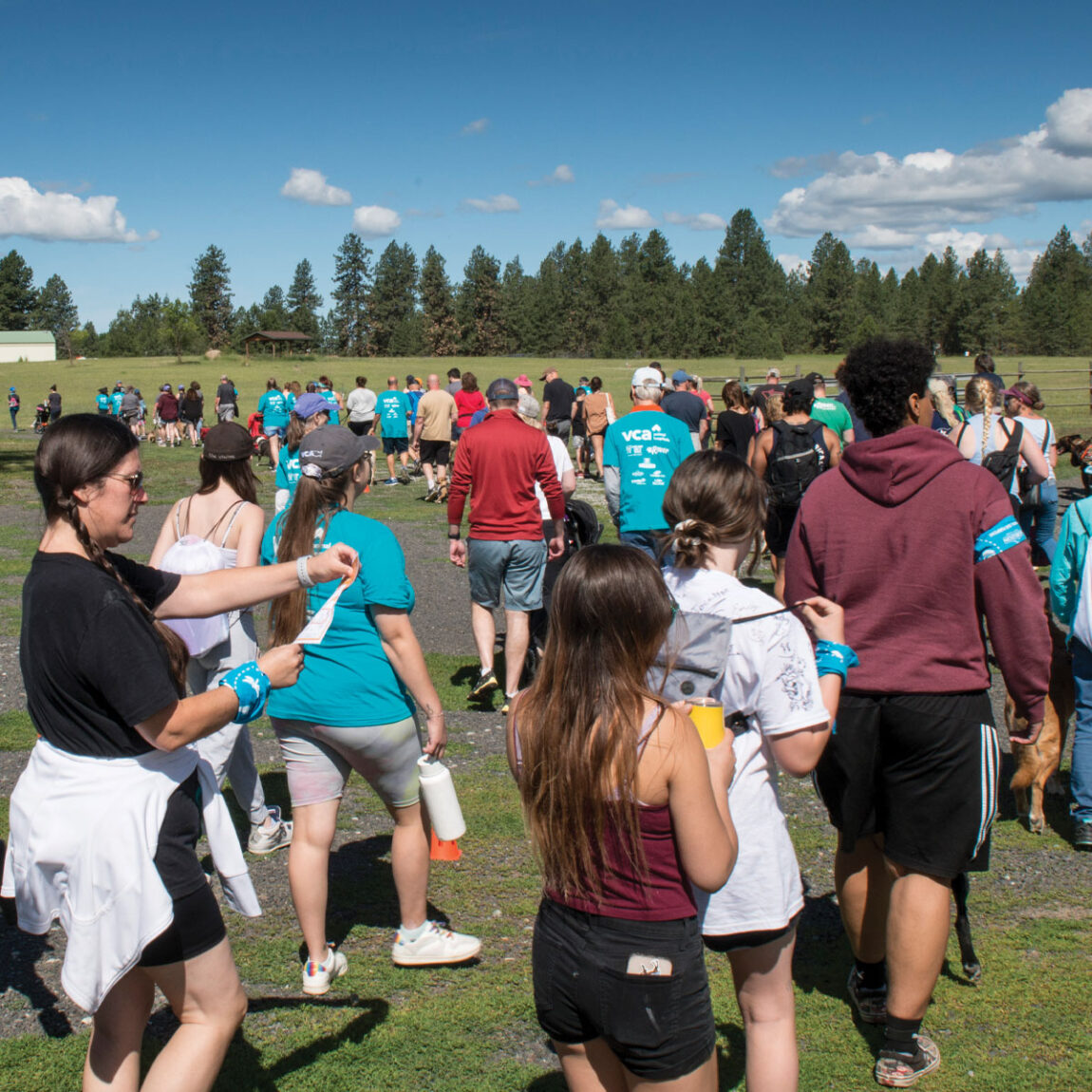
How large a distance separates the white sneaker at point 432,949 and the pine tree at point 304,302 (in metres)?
138

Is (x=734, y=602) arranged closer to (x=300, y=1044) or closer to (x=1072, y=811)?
(x=300, y=1044)

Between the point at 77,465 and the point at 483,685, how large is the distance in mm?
4715

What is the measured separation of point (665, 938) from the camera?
2.08 m

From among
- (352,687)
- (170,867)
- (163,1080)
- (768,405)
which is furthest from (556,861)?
(768,405)

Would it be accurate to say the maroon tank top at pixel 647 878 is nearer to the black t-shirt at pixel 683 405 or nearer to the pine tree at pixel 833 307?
the black t-shirt at pixel 683 405

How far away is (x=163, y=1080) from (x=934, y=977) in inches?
82.3

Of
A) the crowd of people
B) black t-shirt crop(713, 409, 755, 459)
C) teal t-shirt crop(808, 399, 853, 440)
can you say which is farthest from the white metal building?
the crowd of people

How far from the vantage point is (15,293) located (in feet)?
468

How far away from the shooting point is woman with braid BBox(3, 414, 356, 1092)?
2.18 metres

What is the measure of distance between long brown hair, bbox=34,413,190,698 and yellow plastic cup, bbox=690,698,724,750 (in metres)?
1.20

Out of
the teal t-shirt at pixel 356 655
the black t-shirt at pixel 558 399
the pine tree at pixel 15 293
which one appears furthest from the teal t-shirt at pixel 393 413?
the pine tree at pixel 15 293

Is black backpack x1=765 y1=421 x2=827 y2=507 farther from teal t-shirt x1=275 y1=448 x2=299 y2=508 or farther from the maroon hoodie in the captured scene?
the maroon hoodie

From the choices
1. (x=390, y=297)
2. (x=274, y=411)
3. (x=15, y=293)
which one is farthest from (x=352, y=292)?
(x=274, y=411)

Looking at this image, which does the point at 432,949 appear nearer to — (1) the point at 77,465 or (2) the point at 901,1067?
(2) the point at 901,1067
